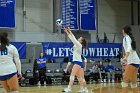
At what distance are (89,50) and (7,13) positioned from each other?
623cm

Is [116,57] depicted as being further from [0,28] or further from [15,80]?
[15,80]

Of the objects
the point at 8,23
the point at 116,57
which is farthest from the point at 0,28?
the point at 116,57

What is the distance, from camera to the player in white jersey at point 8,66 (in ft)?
23.6

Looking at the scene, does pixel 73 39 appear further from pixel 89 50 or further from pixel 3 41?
pixel 89 50

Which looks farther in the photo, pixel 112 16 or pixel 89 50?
pixel 112 16

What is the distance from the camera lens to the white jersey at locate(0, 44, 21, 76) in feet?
23.6

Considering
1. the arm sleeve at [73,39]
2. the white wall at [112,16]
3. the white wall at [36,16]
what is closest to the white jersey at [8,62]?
the arm sleeve at [73,39]

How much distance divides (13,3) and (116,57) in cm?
835

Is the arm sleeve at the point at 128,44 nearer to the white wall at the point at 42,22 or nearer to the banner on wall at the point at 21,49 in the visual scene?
the banner on wall at the point at 21,49

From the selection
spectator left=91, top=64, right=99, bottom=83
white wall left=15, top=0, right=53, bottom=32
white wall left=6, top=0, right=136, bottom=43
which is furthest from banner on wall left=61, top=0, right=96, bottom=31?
spectator left=91, top=64, right=99, bottom=83

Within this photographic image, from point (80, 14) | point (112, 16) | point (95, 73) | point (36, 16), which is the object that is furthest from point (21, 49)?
point (112, 16)

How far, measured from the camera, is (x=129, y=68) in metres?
8.55

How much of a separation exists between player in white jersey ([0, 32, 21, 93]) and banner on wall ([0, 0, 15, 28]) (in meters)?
15.1

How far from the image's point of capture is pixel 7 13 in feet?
73.0
